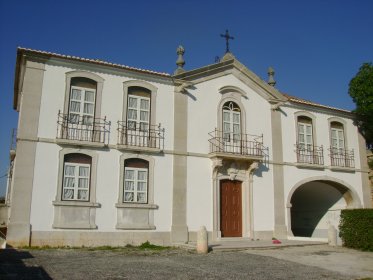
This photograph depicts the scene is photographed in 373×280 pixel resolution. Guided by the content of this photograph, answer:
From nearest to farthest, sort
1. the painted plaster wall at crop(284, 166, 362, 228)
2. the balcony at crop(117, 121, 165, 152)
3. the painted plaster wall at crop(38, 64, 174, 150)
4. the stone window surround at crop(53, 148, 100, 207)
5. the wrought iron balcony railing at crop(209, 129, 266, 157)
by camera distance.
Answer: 1. the stone window surround at crop(53, 148, 100, 207)
2. the painted plaster wall at crop(38, 64, 174, 150)
3. the balcony at crop(117, 121, 165, 152)
4. the wrought iron balcony railing at crop(209, 129, 266, 157)
5. the painted plaster wall at crop(284, 166, 362, 228)

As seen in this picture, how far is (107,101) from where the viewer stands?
594 inches

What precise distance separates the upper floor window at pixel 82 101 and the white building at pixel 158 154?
0.04 m

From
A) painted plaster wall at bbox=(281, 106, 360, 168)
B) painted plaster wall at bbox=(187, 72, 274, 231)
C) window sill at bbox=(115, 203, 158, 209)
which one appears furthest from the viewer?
painted plaster wall at bbox=(281, 106, 360, 168)

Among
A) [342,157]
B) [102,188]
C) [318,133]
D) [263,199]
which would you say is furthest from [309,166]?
[102,188]

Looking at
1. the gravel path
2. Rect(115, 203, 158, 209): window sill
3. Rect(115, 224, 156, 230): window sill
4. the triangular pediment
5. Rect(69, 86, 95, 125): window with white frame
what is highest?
the triangular pediment

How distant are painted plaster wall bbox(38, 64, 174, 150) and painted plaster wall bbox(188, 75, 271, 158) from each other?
3.23ft

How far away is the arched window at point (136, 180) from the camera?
14797 millimetres

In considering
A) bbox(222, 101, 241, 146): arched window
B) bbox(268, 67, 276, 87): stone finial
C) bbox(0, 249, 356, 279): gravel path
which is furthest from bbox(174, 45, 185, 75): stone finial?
bbox(0, 249, 356, 279): gravel path

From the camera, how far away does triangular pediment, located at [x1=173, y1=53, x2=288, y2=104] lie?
55.2 ft

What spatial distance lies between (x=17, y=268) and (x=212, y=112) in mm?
10258

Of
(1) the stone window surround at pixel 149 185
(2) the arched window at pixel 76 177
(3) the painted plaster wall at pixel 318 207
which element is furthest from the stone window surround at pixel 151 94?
(3) the painted plaster wall at pixel 318 207

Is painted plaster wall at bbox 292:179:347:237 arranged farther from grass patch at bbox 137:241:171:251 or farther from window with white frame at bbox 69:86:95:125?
window with white frame at bbox 69:86:95:125

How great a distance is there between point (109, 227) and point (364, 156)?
13875 mm

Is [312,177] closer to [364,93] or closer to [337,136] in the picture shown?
[337,136]
